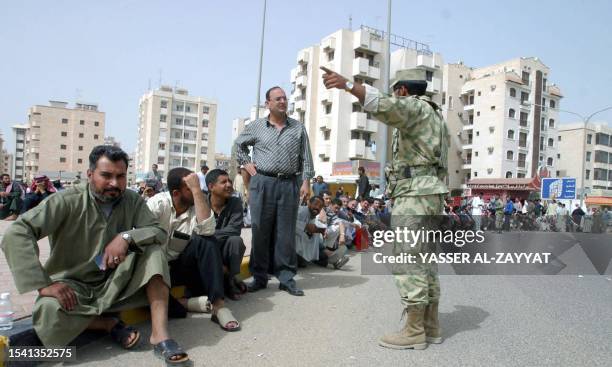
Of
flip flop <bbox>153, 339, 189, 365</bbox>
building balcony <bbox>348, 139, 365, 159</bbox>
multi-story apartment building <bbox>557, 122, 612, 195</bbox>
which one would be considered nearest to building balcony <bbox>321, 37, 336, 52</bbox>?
building balcony <bbox>348, 139, 365, 159</bbox>

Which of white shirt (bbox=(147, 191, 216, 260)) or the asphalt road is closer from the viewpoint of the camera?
the asphalt road

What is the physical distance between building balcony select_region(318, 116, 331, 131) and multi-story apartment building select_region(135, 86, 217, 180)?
131ft

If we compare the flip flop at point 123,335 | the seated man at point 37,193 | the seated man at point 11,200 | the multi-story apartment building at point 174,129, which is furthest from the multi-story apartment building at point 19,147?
the flip flop at point 123,335

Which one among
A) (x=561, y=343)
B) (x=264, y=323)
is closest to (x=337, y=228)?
(x=264, y=323)

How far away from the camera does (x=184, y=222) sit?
365 cm

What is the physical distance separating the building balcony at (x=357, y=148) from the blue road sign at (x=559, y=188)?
72.1 ft

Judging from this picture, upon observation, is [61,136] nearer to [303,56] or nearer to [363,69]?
[303,56]

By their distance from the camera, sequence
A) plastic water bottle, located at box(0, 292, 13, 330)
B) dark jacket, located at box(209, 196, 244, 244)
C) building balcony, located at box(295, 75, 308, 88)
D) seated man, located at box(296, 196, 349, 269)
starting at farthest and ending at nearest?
building balcony, located at box(295, 75, 308, 88) < seated man, located at box(296, 196, 349, 269) < dark jacket, located at box(209, 196, 244, 244) < plastic water bottle, located at box(0, 292, 13, 330)

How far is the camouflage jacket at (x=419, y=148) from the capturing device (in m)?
2.97

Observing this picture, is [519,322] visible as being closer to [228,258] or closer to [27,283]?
[228,258]

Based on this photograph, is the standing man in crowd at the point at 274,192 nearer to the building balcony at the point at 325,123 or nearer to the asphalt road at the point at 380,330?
the asphalt road at the point at 380,330

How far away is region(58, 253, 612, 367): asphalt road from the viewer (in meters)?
2.68

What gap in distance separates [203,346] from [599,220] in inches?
960

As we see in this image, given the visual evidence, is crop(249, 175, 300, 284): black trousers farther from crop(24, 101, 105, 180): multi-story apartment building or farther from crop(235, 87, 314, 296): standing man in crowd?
crop(24, 101, 105, 180): multi-story apartment building
